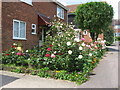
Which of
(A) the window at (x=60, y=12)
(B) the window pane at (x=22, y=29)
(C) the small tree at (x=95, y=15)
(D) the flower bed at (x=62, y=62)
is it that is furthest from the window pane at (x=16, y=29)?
(A) the window at (x=60, y=12)

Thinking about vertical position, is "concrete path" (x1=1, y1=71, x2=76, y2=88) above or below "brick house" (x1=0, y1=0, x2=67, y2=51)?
below

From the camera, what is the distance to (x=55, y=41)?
21.2 feet

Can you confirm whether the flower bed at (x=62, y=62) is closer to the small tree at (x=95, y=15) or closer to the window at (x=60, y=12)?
the small tree at (x=95, y=15)

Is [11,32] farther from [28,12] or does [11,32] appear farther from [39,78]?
[39,78]

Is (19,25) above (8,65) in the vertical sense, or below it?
above

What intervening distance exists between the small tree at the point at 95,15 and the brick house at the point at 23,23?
12.6ft

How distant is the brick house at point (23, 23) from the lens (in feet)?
27.7

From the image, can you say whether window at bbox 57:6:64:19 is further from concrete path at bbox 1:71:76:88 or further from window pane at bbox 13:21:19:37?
concrete path at bbox 1:71:76:88

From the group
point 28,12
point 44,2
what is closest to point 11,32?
point 28,12

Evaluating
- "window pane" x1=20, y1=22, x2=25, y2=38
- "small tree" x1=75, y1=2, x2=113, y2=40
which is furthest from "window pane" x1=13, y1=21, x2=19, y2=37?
"small tree" x1=75, y1=2, x2=113, y2=40

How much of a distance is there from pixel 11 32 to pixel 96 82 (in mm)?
6350

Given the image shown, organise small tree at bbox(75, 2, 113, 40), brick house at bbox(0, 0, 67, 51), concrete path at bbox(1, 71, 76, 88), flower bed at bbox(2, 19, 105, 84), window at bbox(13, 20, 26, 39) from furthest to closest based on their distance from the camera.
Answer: small tree at bbox(75, 2, 113, 40)
window at bbox(13, 20, 26, 39)
brick house at bbox(0, 0, 67, 51)
flower bed at bbox(2, 19, 105, 84)
concrete path at bbox(1, 71, 76, 88)

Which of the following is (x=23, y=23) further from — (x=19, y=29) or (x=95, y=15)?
(x=95, y=15)

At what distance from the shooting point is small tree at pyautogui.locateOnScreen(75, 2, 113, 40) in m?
13.8
